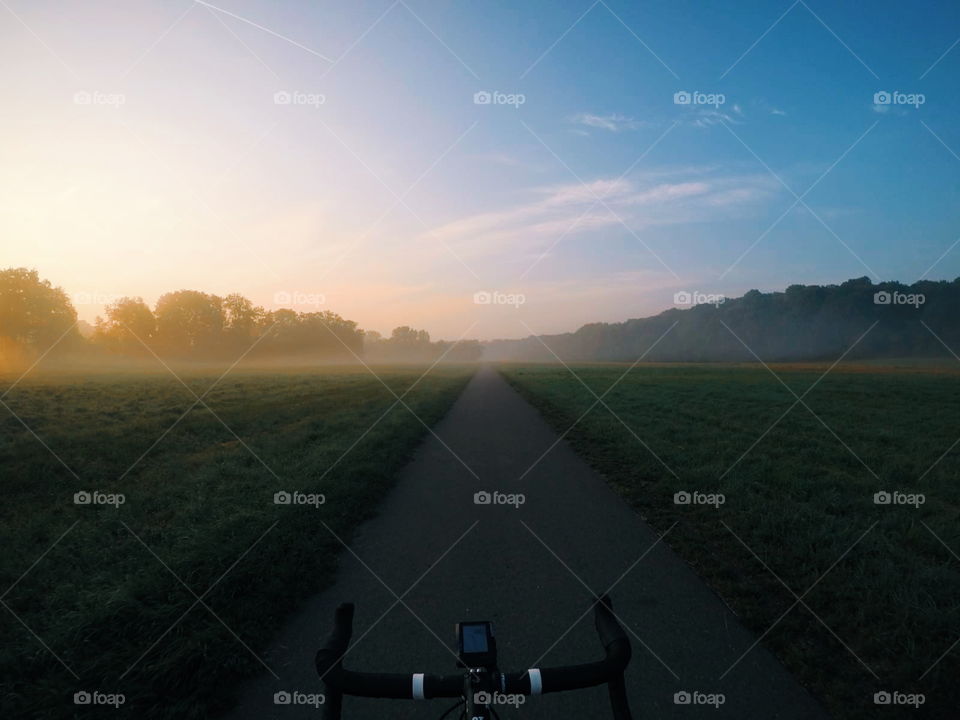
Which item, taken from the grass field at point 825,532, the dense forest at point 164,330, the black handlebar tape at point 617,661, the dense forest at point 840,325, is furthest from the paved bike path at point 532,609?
the dense forest at point 840,325

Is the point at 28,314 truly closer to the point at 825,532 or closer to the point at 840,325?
the point at 825,532

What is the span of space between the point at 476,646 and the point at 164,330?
285ft

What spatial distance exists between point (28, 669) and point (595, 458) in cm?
1030

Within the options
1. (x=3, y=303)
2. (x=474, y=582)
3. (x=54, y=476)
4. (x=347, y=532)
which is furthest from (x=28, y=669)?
(x=3, y=303)

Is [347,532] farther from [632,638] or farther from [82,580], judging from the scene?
[632,638]

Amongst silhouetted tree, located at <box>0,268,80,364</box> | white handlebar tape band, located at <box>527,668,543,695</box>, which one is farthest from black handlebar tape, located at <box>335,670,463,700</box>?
silhouetted tree, located at <box>0,268,80,364</box>

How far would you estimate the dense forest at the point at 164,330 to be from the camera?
4619 centimetres

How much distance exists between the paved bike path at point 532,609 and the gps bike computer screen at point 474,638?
2500 millimetres

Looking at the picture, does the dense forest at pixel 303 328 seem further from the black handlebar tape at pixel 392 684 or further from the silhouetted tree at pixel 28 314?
the black handlebar tape at pixel 392 684

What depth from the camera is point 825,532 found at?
268 inches

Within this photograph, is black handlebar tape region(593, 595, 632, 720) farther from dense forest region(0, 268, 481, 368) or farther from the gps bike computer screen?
dense forest region(0, 268, 481, 368)

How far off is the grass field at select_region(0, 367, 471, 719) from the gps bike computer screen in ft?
10.5

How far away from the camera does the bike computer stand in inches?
65.2

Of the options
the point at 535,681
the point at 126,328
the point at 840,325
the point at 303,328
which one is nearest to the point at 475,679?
the point at 535,681
